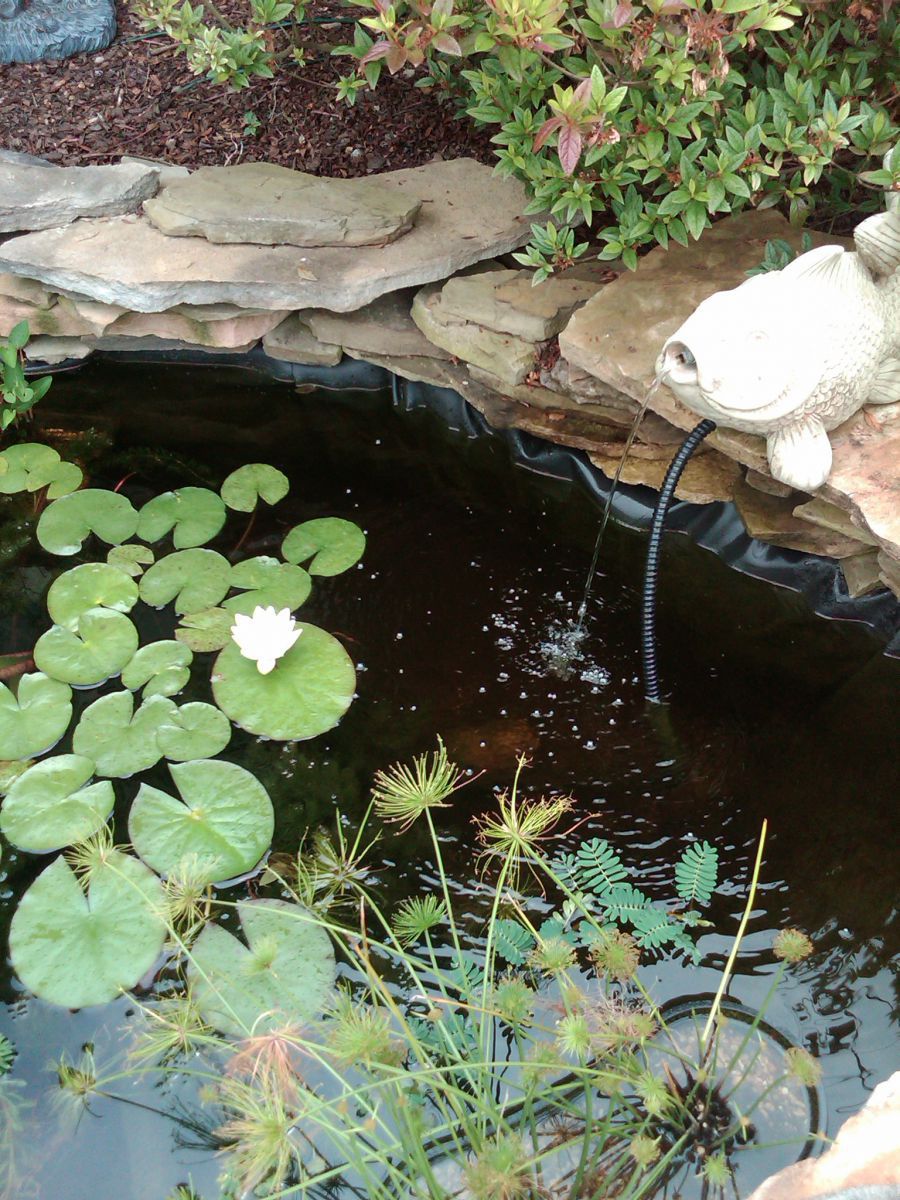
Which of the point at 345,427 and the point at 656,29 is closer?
the point at 656,29

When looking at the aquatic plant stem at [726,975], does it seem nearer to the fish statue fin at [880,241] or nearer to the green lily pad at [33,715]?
the fish statue fin at [880,241]

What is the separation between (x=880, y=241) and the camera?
224cm

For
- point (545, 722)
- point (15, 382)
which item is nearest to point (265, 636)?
point (545, 722)

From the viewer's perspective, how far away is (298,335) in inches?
133

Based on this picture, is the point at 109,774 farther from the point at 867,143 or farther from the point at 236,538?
the point at 867,143

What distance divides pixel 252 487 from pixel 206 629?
1.89ft

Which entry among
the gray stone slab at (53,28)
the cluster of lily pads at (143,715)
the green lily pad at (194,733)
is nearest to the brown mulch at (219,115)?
the gray stone slab at (53,28)

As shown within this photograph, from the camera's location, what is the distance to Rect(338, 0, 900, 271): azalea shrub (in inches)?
83.4

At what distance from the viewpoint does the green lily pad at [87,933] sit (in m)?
2.11

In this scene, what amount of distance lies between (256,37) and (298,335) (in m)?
0.88

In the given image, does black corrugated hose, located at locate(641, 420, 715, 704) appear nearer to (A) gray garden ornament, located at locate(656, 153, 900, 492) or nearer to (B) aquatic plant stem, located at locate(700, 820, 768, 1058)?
(A) gray garden ornament, located at locate(656, 153, 900, 492)

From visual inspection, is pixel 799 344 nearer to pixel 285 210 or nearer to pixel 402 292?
pixel 402 292

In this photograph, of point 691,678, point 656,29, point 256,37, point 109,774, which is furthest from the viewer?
point 256,37

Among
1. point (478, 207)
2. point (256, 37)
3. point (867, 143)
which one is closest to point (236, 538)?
point (478, 207)
